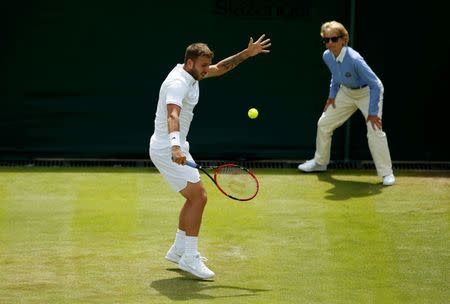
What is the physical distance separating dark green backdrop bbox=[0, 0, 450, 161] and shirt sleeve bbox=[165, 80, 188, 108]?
4.18 m

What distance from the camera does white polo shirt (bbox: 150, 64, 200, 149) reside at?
285 inches

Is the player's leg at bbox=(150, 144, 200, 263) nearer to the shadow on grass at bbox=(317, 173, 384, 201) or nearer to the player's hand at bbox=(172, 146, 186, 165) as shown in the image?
the player's hand at bbox=(172, 146, 186, 165)

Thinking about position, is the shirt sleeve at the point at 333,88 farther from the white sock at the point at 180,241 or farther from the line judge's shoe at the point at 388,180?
the white sock at the point at 180,241

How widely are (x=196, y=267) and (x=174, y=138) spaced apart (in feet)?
3.09

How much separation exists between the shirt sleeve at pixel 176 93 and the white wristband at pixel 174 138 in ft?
0.71

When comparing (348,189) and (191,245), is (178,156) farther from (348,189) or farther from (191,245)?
(348,189)

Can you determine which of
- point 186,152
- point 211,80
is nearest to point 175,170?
point 186,152

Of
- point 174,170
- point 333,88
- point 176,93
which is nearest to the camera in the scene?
point 176,93

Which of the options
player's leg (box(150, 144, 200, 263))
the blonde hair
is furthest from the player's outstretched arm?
the blonde hair

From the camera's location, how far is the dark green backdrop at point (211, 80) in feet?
37.4

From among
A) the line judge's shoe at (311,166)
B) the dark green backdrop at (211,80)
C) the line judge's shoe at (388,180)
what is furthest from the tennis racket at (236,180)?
the dark green backdrop at (211,80)

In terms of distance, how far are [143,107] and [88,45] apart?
89cm

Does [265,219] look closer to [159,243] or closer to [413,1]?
[159,243]

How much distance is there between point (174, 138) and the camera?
705cm
